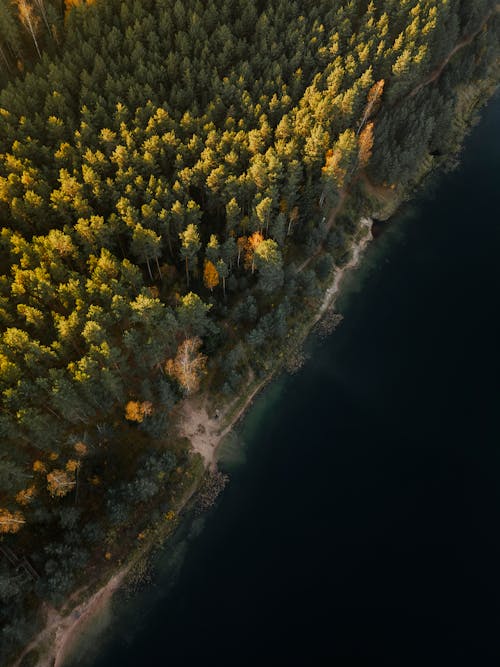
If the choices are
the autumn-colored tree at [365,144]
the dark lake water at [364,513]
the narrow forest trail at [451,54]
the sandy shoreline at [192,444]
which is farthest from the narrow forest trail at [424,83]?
the dark lake water at [364,513]

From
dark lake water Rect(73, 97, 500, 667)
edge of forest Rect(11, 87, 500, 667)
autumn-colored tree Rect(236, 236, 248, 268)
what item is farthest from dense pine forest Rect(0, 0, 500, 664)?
dark lake water Rect(73, 97, 500, 667)

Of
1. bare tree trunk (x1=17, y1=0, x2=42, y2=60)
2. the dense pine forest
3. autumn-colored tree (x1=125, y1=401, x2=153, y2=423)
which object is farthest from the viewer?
bare tree trunk (x1=17, y1=0, x2=42, y2=60)

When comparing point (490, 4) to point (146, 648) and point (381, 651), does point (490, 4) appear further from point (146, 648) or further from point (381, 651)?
point (146, 648)

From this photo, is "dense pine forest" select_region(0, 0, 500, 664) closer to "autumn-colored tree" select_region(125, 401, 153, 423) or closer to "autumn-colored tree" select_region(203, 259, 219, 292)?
"autumn-colored tree" select_region(125, 401, 153, 423)

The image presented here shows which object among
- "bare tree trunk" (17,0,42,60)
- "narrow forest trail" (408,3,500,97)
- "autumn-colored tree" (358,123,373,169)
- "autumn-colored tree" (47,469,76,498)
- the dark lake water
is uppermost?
"bare tree trunk" (17,0,42,60)

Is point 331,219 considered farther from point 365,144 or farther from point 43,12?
point 43,12

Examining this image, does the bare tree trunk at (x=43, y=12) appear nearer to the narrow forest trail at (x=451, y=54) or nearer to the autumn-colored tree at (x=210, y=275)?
the autumn-colored tree at (x=210, y=275)
